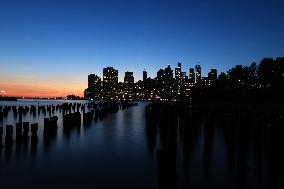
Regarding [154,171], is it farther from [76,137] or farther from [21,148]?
[76,137]

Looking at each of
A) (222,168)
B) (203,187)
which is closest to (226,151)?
(222,168)

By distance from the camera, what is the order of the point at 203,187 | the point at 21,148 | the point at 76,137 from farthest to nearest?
the point at 76,137
the point at 21,148
the point at 203,187

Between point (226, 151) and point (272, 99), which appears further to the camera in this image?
point (272, 99)

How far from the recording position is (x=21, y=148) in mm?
18547

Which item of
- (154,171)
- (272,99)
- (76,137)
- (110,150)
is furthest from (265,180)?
(272,99)

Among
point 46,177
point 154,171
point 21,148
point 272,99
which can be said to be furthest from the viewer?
point 272,99

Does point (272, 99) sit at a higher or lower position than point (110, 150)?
higher

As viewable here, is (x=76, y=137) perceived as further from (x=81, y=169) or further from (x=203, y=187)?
(x=203, y=187)

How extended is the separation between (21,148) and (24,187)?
7323mm

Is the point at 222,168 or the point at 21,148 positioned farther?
the point at 21,148

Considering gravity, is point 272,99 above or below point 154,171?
above

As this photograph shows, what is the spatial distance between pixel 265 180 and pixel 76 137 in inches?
652

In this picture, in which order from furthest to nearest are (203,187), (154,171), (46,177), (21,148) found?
(21,148)
(154,171)
(46,177)
(203,187)

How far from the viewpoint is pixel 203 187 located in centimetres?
1167
